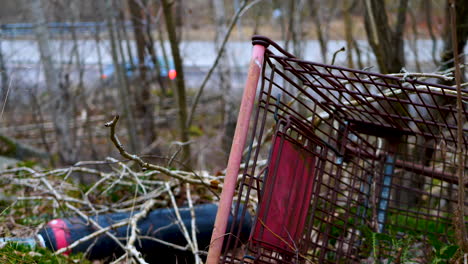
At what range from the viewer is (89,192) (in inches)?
157

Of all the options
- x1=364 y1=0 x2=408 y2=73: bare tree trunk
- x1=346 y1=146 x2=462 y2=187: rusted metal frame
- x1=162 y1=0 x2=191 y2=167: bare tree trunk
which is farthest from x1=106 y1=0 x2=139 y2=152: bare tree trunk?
x1=346 y1=146 x2=462 y2=187: rusted metal frame

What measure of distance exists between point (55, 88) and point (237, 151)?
6.27m

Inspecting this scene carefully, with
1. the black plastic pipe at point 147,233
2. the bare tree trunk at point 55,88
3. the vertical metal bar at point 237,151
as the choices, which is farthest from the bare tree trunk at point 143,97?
the vertical metal bar at point 237,151

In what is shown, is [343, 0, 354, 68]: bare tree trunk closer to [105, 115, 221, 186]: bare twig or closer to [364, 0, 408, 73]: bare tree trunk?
[364, 0, 408, 73]: bare tree trunk

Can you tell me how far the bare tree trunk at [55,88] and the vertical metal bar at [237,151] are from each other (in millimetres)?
5871

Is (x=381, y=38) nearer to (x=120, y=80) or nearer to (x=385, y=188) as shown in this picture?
(x=385, y=188)

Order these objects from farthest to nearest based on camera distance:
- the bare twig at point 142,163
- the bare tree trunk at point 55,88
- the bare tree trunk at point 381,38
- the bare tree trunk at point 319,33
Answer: the bare tree trunk at point 319,33 → the bare tree trunk at point 55,88 → the bare tree trunk at point 381,38 → the bare twig at point 142,163

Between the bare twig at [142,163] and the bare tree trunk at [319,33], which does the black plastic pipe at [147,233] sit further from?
the bare tree trunk at [319,33]

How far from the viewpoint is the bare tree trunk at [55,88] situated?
7156 millimetres

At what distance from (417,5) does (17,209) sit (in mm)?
8026

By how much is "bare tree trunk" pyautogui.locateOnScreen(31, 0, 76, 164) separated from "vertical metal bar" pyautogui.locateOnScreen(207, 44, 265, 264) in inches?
231

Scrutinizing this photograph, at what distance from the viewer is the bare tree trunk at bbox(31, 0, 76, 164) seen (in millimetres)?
7156

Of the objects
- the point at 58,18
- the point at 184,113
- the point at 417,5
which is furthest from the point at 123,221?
the point at 417,5

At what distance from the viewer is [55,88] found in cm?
766
